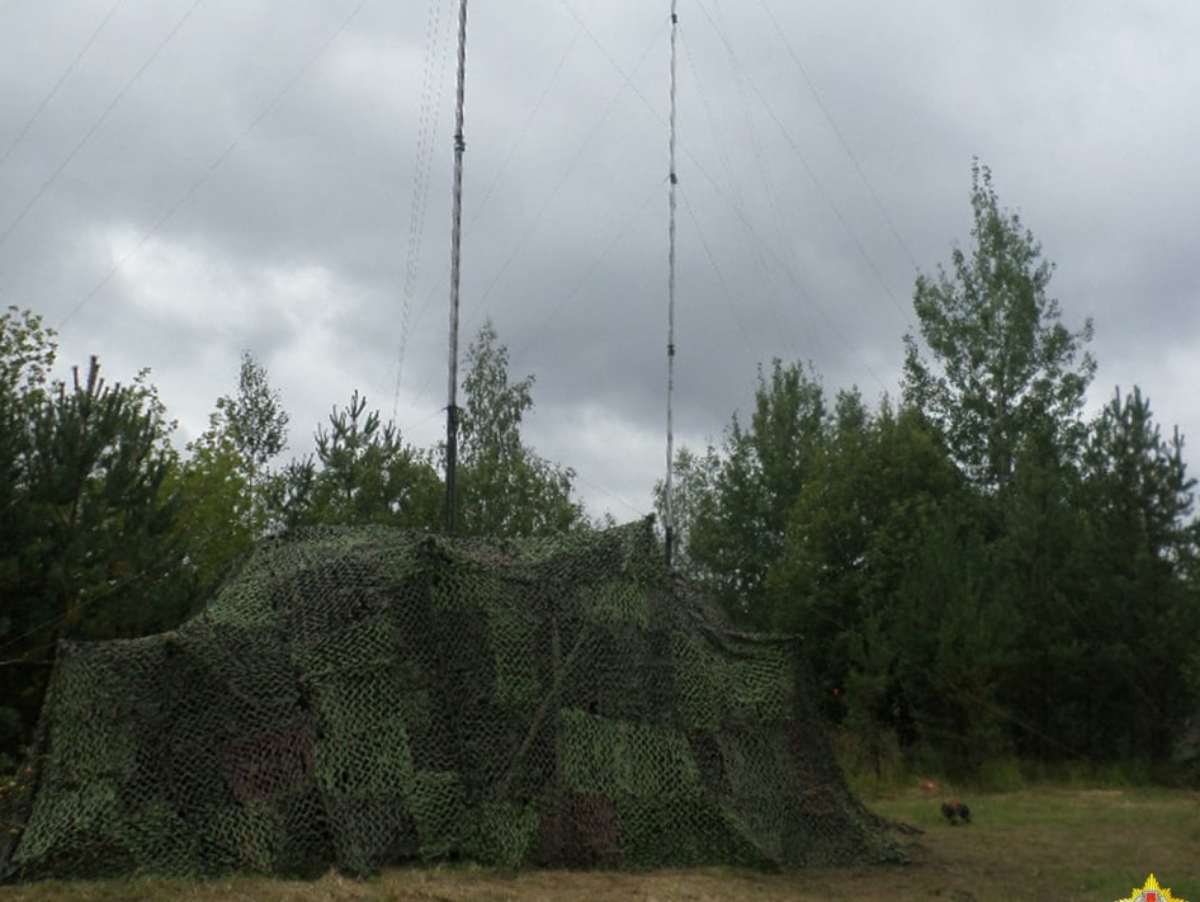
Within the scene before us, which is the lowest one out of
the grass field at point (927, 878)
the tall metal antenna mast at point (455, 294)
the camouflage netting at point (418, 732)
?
the grass field at point (927, 878)

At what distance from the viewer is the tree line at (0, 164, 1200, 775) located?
1623 centimetres

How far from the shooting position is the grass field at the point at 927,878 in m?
10.1

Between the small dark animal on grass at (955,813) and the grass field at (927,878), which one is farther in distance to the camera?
the small dark animal on grass at (955,813)

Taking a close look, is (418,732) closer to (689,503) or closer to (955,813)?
(955,813)

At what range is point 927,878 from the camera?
1298 centimetres

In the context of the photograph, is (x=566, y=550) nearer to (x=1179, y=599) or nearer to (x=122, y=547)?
(x=122, y=547)

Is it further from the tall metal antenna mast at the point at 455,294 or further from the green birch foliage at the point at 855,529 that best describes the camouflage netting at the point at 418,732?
the green birch foliage at the point at 855,529

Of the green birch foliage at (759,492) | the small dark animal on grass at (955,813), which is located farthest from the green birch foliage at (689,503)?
the small dark animal on grass at (955,813)

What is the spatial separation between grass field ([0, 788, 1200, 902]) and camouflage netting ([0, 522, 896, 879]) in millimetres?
400

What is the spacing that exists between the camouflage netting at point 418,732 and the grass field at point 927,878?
40 cm

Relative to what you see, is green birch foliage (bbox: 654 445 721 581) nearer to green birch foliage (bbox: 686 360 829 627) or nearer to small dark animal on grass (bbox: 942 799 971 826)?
green birch foliage (bbox: 686 360 829 627)

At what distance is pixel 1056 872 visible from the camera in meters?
13.6

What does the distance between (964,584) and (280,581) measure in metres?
17.4

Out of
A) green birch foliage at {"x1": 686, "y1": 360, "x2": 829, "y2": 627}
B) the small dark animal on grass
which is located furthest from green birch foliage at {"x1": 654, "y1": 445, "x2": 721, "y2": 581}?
the small dark animal on grass
